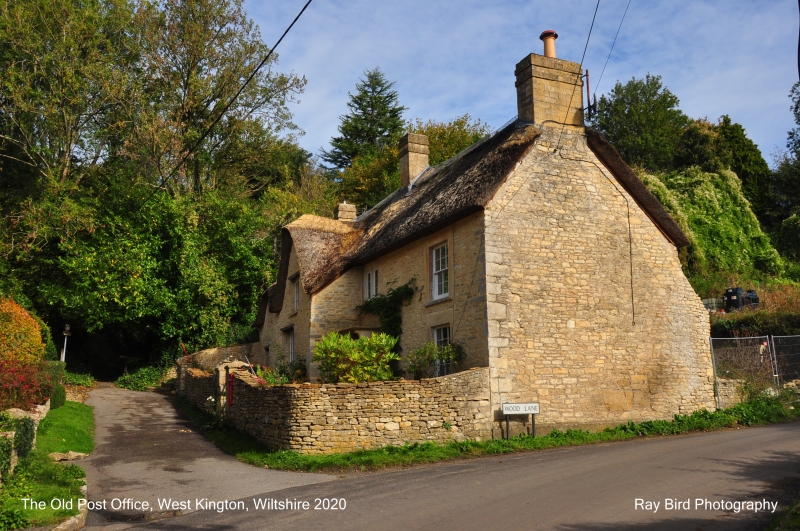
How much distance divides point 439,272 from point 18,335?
37.2 feet

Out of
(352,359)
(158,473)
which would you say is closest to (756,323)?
(352,359)

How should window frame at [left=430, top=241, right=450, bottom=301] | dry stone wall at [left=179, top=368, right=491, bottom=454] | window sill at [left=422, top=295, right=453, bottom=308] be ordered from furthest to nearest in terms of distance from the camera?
window frame at [left=430, top=241, right=450, bottom=301] → window sill at [left=422, top=295, right=453, bottom=308] → dry stone wall at [left=179, top=368, right=491, bottom=454]

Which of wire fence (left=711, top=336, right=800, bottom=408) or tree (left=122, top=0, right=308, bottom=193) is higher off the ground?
tree (left=122, top=0, right=308, bottom=193)

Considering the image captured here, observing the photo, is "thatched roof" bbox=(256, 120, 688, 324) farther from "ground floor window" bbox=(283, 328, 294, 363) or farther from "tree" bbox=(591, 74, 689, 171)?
"tree" bbox=(591, 74, 689, 171)

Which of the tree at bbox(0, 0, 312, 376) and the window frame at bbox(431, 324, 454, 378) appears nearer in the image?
the window frame at bbox(431, 324, 454, 378)

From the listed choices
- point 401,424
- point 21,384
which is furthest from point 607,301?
point 21,384

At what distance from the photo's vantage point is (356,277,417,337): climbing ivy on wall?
58.4 feet

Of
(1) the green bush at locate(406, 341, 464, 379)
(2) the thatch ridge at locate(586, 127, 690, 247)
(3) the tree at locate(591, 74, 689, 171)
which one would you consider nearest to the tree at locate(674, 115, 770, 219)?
(3) the tree at locate(591, 74, 689, 171)

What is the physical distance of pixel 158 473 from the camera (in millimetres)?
12516

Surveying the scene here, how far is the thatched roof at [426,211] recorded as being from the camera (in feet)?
Result: 52.0

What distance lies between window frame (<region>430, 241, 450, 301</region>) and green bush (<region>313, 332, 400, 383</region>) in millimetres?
2366

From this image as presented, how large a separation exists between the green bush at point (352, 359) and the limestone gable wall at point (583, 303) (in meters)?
2.48

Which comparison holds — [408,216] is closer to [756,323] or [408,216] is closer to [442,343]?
[442,343]

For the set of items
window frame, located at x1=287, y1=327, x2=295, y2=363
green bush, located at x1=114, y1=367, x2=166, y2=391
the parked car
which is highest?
the parked car
